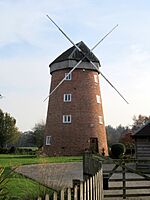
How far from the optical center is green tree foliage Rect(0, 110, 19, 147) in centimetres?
7356

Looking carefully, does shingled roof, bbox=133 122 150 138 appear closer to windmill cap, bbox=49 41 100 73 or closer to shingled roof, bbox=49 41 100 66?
windmill cap, bbox=49 41 100 73

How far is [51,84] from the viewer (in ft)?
176

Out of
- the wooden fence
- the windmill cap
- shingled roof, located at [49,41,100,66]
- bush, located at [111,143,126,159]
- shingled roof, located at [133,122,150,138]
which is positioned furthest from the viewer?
shingled roof, located at [49,41,100,66]

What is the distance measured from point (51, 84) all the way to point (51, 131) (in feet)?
21.4

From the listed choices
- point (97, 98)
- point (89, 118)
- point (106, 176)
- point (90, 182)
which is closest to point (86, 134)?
point (89, 118)

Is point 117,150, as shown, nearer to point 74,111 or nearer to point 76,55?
point 74,111

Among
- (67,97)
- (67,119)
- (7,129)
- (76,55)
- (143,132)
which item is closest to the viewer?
(143,132)

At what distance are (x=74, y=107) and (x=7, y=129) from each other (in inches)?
1063

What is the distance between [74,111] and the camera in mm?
50281

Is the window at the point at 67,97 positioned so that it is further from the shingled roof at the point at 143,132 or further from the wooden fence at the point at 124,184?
the wooden fence at the point at 124,184

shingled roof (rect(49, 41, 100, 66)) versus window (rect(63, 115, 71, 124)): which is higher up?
shingled roof (rect(49, 41, 100, 66))

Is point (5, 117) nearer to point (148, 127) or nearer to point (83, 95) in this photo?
point (83, 95)

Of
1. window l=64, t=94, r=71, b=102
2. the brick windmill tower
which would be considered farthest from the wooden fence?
window l=64, t=94, r=71, b=102

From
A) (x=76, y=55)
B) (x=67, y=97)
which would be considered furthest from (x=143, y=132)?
(x=76, y=55)
